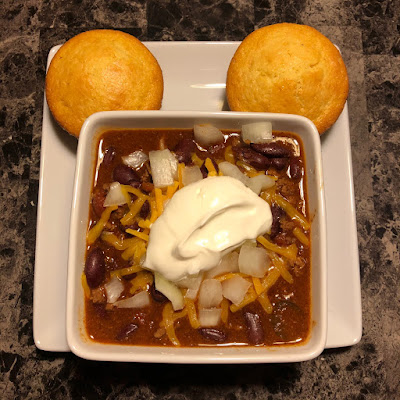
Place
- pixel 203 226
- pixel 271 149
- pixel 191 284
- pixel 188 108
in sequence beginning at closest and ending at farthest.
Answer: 1. pixel 203 226
2. pixel 191 284
3. pixel 271 149
4. pixel 188 108

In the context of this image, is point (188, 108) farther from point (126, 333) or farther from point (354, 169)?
point (126, 333)

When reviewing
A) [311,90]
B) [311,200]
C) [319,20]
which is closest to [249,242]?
[311,200]

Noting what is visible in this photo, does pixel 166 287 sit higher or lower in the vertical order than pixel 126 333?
higher

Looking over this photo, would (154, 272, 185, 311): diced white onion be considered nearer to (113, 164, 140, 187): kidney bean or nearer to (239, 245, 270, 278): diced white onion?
(239, 245, 270, 278): diced white onion

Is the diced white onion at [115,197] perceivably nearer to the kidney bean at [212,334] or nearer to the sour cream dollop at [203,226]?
the sour cream dollop at [203,226]

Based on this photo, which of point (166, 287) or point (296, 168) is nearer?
point (166, 287)

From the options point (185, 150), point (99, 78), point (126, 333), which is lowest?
point (126, 333)

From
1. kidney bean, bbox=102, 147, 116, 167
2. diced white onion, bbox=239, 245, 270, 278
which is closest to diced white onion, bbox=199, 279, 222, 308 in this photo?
diced white onion, bbox=239, 245, 270, 278

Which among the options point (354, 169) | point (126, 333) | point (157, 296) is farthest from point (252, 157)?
point (126, 333)
